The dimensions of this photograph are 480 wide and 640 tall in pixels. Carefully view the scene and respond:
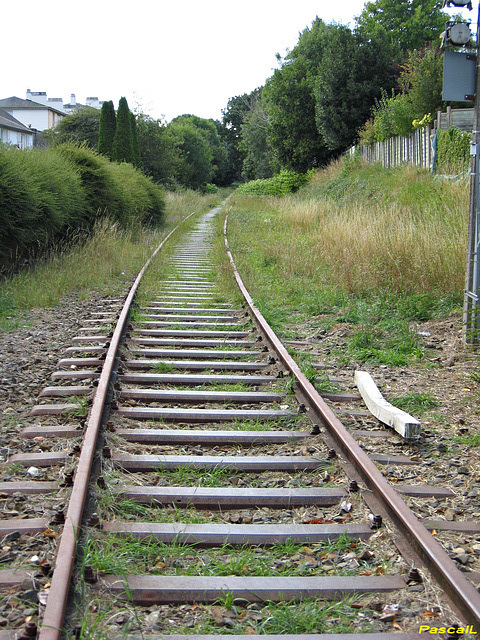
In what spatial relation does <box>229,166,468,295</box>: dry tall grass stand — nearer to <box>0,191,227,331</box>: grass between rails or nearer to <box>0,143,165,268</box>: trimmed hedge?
<box>0,191,227,331</box>: grass between rails

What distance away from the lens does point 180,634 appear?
2.12 m

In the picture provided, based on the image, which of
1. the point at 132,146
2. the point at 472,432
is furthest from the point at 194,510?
the point at 132,146

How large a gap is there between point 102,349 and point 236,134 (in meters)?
93.8

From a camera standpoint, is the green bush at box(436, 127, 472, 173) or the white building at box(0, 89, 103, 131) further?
the white building at box(0, 89, 103, 131)

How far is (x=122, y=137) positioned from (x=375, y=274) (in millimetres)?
20458

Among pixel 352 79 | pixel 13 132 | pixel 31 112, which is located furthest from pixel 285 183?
pixel 31 112

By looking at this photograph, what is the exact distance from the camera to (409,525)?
103 inches

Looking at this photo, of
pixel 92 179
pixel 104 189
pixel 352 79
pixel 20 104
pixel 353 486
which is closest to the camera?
pixel 353 486

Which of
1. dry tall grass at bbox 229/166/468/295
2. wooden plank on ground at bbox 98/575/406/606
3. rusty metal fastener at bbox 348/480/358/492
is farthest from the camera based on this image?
dry tall grass at bbox 229/166/468/295

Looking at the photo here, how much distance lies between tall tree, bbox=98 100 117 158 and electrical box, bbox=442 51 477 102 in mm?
22423

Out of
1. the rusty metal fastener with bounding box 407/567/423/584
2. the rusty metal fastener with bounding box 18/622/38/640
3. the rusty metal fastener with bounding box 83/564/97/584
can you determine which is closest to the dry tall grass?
the rusty metal fastener with bounding box 407/567/423/584

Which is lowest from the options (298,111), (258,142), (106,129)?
(106,129)

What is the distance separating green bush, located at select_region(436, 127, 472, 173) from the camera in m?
12.8

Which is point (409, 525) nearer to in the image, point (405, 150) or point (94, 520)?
point (94, 520)
